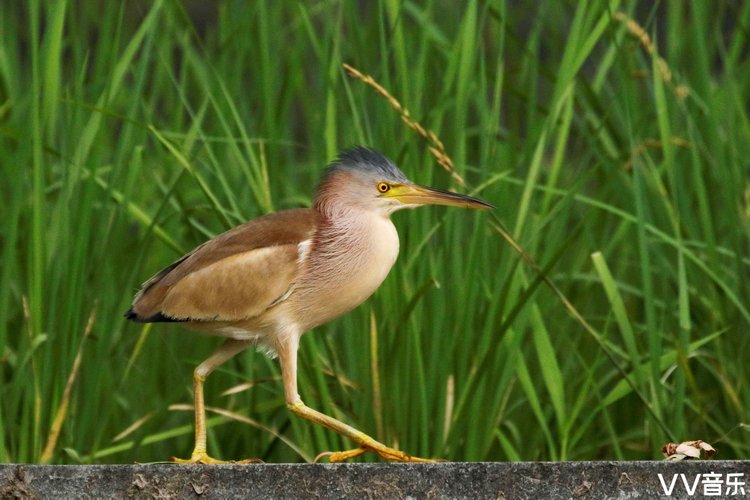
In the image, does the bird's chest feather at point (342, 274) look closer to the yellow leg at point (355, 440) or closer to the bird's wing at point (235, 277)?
the bird's wing at point (235, 277)

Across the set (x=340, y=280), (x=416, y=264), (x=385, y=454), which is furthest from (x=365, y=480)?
(x=416, y=264)

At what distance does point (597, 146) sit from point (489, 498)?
1986mm

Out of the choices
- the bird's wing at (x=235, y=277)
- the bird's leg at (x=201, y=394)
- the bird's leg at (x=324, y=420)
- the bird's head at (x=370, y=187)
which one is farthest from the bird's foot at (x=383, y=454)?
the bird's head at (x=370, y=187)

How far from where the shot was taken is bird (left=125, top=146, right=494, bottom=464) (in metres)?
2.79

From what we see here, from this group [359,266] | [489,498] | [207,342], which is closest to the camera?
[489,498]

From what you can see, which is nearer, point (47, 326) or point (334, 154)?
point (47, 326)

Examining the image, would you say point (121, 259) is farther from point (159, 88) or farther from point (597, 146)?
point (597, 146)

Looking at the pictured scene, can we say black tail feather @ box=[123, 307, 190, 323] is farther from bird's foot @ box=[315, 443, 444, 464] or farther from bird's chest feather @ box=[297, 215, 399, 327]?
bird's foot @ box=[315, 443, 444, 464]

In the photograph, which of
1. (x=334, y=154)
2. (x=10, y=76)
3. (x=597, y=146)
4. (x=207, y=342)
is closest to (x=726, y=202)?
(x=597, y=146)

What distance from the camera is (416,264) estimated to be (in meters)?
3.26

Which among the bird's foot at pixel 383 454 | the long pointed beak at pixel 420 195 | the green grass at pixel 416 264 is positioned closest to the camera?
the bird's foot at pixel 383 454

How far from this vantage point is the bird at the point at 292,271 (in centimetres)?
279

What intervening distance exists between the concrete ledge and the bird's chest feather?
674mm

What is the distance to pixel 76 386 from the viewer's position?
3.14 metres
